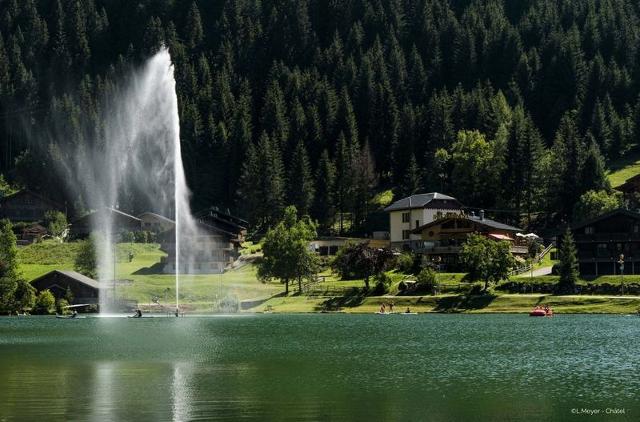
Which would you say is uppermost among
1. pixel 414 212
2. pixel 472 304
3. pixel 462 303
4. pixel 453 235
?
pixel 414 212

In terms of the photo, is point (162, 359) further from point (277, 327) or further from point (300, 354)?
point (277, 327)

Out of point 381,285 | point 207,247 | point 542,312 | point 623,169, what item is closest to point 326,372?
point 542,312

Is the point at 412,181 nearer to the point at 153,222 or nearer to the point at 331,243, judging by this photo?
the point at 331,243

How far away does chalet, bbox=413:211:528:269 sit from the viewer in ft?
459

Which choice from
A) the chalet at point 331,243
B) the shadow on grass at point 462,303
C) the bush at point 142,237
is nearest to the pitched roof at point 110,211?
the bush at point 142,237

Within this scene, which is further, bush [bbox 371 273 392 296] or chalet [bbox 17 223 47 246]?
chalet [bbox 17 223 47 246]

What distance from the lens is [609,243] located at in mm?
127312

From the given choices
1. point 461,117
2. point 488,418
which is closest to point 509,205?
point 461,117

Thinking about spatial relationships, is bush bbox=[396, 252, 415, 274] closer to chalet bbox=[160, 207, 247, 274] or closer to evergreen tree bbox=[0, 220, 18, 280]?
chalet bbox=[160, 207, 247, 274]

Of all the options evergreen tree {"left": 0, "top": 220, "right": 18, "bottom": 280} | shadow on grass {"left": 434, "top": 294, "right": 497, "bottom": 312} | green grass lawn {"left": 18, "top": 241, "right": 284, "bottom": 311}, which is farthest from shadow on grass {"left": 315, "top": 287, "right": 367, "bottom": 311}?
evergreen tree {"left": 0, "top": 220, "right": 18, "bottom": 280}

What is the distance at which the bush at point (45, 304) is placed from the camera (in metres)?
130

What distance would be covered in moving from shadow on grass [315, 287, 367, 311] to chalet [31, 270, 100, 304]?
29.7 m

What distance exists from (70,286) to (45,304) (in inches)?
182

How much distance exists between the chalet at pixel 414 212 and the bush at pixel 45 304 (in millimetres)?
50564
